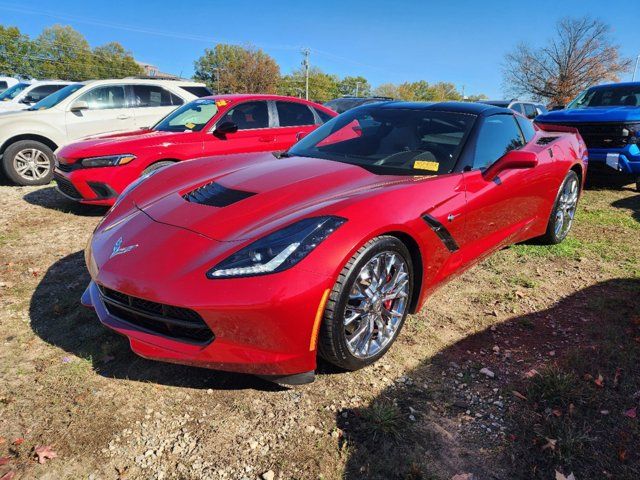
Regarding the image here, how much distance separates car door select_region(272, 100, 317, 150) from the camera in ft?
20.2

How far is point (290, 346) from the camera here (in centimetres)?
203

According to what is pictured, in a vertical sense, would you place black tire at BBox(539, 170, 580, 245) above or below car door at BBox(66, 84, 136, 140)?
below

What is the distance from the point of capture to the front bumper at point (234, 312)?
1938mm

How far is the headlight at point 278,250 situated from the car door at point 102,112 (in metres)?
6.18

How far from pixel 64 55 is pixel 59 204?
2786 inches

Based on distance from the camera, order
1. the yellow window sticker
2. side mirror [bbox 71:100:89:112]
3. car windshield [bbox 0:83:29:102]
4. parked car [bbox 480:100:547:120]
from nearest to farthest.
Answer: the yellow window sticker < side mirror [bbox 71:100:89:112] < parked car [bbox 480:100:547:120] < car windshield [bbox 0:83:29:102]

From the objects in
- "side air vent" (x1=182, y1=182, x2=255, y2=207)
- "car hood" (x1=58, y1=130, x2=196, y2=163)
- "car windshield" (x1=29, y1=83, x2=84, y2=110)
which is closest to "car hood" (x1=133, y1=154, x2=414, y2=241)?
"side air vent" (x1=182, y1=182, x2=255, y2=207)

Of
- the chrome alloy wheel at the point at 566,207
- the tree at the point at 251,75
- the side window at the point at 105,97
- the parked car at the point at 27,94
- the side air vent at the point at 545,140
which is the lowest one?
the chrome alloy wheel at the point at 566,207

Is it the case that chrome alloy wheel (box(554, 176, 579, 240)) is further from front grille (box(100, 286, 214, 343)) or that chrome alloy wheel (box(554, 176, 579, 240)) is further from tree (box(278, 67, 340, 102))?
tree (box(278, 67, 340, 102))

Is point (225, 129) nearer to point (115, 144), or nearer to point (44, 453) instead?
point (115, 144)

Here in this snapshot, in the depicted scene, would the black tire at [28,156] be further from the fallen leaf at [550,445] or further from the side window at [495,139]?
the fallen leaf at [550,445]

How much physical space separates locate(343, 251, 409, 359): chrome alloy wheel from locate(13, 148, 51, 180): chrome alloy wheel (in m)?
6.68

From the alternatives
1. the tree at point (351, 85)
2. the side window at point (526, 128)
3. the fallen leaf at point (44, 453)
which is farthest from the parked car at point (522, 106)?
the tree at point (351, 85)

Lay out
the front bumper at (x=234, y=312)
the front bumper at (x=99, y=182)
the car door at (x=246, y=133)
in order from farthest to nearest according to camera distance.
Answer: the car door at (x=246, y=133), the front bumper at (x=99, y=182), the front bumper at (x=234, y=312)
